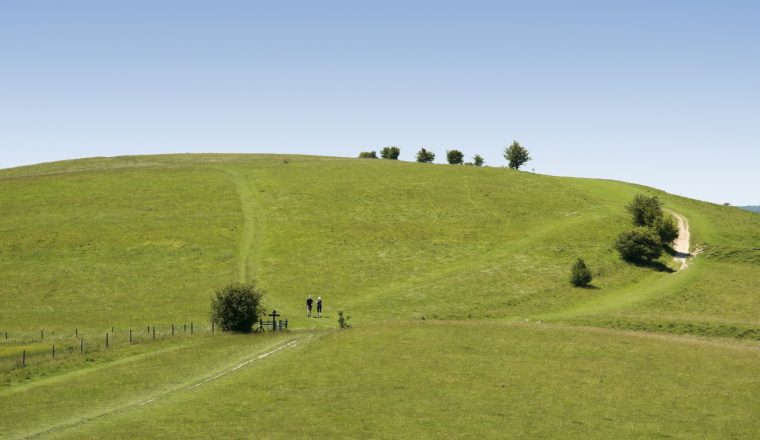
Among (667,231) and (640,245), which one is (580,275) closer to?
(640,245)

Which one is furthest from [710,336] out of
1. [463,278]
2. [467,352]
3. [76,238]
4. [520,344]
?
[76,238]

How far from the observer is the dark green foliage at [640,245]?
86688mm

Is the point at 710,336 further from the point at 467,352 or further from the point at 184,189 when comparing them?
the point at 184,189

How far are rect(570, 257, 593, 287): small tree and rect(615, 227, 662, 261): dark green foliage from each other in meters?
12.1

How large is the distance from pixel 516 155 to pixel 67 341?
130844 millimetres

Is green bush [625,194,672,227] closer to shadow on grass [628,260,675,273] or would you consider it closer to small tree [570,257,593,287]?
shadow on grass [628,260,675,273]

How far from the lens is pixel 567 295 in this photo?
73938mm

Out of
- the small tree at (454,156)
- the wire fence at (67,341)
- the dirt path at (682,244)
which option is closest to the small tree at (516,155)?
the small tree at (454,156)

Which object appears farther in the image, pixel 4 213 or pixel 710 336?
pixel 4 213

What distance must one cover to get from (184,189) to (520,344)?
87.6 metres

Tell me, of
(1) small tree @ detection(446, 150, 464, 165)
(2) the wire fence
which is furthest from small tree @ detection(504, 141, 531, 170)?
(2) the wire fence

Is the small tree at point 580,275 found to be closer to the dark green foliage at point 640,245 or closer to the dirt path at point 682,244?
the dark green foliage at point 640,245

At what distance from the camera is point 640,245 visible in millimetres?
86688

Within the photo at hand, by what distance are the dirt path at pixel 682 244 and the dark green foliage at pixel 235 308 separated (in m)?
55.4
